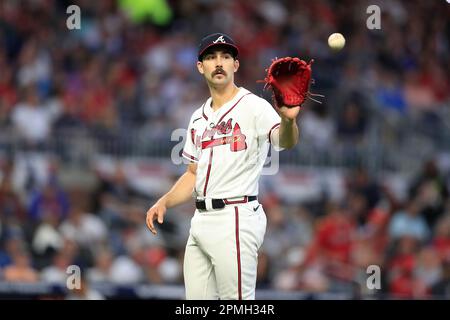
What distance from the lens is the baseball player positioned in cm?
620

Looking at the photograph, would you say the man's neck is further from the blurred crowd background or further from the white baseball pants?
the blurred crowd background

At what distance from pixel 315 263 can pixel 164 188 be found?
6.90ft

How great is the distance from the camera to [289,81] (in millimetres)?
5840

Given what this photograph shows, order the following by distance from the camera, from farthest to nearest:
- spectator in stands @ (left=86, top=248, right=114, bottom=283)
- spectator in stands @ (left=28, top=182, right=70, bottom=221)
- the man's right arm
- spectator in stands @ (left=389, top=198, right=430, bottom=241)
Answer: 1. spectator in stands @ (left=389, top=198, right=430, bottom=241)
2. spectator in stands @ (left=28, top=182, right=70, bottom=221)
3. spectator in stands @ (left=86, top=248, right=114, bottom=283)
4. the man's right arm

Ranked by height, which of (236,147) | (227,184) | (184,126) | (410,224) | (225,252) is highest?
(184,126)

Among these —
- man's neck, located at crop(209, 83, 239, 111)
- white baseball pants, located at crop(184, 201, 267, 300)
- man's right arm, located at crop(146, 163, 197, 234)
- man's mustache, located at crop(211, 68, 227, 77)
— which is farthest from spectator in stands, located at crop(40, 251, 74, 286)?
man's mustache, located at crop(211, 68, 227, 77)

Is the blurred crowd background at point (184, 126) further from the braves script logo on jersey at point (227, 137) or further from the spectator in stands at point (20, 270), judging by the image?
the braves script logo on jersey at point (227, 137)

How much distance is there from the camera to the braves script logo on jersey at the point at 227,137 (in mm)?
6273

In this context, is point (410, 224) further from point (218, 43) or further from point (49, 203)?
point (218, 43)

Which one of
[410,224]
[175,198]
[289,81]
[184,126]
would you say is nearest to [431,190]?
[410,224]

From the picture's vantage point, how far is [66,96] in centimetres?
1348

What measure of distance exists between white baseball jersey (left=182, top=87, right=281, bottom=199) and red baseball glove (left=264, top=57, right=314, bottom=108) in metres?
0.39

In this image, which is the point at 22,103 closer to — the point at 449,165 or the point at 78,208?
the point at 78,208

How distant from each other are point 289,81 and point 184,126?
7.31 meters
